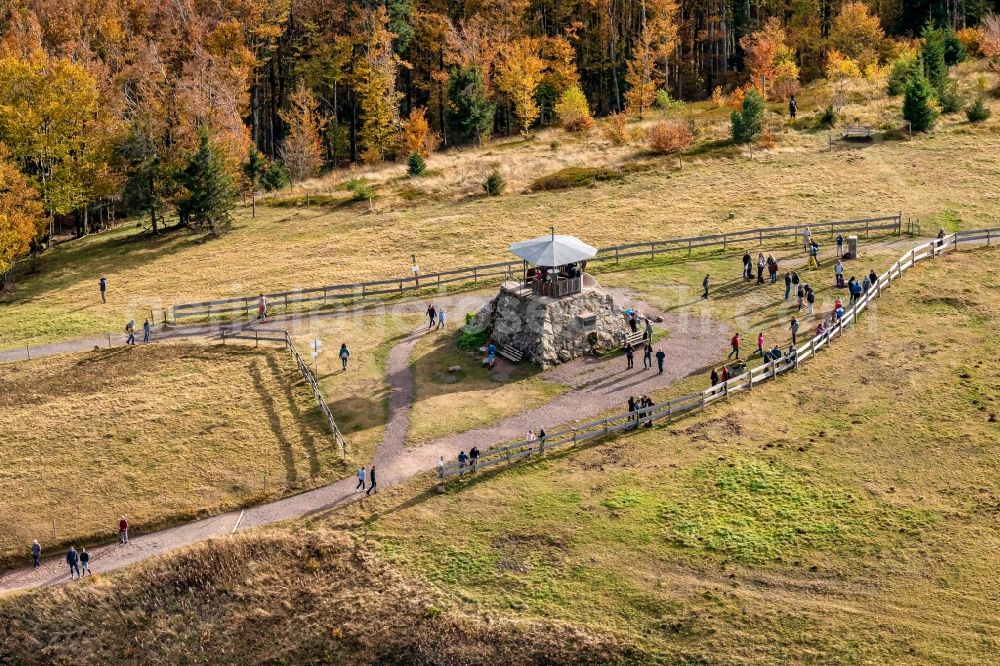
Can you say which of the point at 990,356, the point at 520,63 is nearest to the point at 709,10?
the point at 520,63

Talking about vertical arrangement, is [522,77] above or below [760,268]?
above

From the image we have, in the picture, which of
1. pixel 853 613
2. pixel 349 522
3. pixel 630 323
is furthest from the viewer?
pixel 630 323

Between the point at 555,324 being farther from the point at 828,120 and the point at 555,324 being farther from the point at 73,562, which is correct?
the point at 828,120

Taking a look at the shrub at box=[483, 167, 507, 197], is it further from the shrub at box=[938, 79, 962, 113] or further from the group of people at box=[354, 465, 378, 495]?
the group of people at box=[354, 465, 378, 495]

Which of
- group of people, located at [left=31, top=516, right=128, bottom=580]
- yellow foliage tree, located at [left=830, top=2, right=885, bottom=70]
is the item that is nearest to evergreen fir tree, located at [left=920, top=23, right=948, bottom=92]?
yellow foliage tree, located at [left=830, top=2, right=885, bottom=70]

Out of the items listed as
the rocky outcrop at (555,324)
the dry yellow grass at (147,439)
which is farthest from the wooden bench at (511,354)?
the dry yellow grass at (147,439)

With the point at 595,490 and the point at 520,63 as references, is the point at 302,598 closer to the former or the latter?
the point at 595,490

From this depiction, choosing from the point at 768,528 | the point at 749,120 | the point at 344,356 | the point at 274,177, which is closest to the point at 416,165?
the point at 274,177
